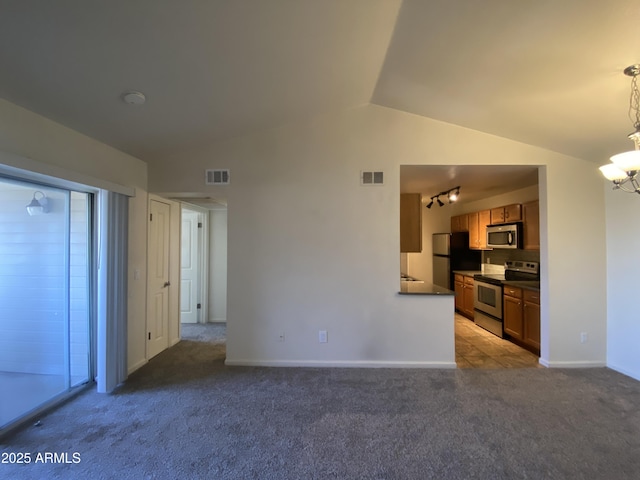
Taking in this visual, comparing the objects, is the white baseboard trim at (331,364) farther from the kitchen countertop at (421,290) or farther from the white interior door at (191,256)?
the white interior door at (191,256)

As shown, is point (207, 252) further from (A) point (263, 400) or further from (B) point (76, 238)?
(A) point (263, 400)

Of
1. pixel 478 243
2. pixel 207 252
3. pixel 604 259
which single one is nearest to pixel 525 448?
pixel 604 259

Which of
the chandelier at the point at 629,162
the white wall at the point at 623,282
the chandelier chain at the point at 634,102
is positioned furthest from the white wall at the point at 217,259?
the white wall at the point at 623,282

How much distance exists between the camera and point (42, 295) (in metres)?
2.71

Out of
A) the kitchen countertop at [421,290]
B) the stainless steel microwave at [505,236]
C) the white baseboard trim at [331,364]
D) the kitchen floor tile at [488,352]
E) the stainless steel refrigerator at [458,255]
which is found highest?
the stainless steel microwave at [505,236]

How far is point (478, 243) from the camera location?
5.47 meters

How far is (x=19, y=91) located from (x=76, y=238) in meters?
1.48

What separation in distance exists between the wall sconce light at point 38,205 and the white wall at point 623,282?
599 centimetres

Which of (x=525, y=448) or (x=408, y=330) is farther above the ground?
(x=408, y=330)

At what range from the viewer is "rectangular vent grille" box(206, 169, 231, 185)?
349 cm

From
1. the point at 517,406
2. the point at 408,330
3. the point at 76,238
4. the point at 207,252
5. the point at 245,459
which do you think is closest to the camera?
the point at 245,459

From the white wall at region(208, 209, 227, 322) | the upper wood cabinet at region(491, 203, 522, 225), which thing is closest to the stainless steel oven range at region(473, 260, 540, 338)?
the upper wood cabinet at region(491, 203, 522, 225)

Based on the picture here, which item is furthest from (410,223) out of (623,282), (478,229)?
(623,282)

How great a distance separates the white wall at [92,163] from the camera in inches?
82.6
